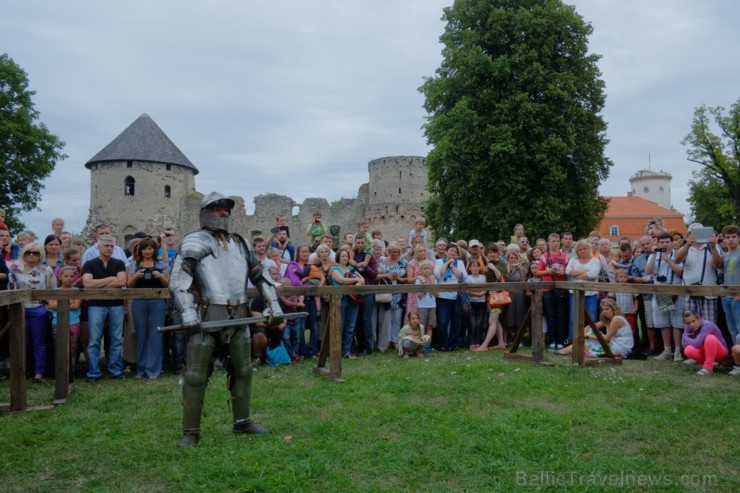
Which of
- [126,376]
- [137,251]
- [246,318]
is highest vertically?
[137,251]

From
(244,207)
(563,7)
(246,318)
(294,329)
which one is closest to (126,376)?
(294,329)

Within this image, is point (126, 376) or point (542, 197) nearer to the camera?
point (126, 376)

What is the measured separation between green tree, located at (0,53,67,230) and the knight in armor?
89.7ft

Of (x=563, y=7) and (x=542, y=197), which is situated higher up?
(x=563, y=7)

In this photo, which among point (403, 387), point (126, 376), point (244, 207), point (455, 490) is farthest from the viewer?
point (244, 207)

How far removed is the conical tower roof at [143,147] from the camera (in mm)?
41250

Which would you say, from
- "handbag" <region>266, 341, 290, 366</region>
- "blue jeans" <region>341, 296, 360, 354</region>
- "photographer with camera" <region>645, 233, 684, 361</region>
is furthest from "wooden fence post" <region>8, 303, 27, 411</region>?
"photographer with camera" <region>645, 233, 684, 361</region>

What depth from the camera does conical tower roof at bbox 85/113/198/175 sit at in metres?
41.2

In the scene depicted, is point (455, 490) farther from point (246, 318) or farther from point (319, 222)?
point (319, 222)

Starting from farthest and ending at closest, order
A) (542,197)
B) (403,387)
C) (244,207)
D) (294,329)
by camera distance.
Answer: (244,207), (542,197), (294,329), (403,387)

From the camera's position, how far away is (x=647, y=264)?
363 inches

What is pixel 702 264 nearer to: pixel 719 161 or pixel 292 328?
pixel 292 328

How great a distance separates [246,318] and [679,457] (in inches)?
137

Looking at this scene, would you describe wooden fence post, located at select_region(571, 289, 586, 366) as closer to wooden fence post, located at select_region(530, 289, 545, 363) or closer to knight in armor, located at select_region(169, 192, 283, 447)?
wooden fence post, located at select_region(530, 289, 545, 363)
